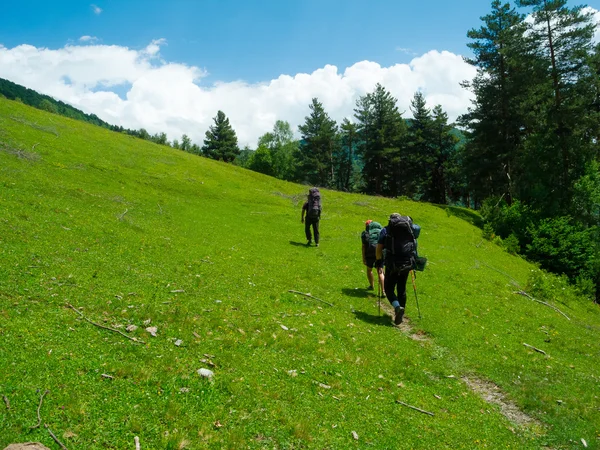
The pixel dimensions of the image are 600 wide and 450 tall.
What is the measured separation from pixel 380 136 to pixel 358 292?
56.8 metres

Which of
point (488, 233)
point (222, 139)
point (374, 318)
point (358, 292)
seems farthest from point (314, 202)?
point (222, 139)

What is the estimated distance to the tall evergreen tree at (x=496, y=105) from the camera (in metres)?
44.5

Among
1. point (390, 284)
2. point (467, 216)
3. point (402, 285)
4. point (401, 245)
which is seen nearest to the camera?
point (401, 245)

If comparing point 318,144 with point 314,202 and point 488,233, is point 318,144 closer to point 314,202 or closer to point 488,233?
point 488,233

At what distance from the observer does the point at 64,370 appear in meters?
6.32

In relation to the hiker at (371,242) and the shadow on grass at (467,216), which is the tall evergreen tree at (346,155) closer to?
the shadow on grass at (467,216)

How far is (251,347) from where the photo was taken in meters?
8.91

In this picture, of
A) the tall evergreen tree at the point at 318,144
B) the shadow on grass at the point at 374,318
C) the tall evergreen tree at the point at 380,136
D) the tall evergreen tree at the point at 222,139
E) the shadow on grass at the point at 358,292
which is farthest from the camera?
the tall evergreen tree at the point at 222,139

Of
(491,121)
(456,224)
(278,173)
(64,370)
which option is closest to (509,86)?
(491,121)

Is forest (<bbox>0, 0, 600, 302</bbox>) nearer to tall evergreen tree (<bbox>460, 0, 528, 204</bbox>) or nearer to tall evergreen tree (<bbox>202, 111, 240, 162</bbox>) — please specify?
tall evergreen tree (<bbox>460, 0, 528, 204</bbox>)

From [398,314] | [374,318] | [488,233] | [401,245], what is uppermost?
[488,233]

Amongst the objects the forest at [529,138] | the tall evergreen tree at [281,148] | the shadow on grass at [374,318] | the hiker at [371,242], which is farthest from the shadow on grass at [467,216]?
the tall evergreen tree at [281,148]

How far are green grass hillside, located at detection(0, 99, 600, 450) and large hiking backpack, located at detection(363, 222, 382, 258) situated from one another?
1989mm

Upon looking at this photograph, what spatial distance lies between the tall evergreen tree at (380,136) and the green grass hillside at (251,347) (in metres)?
49.6
